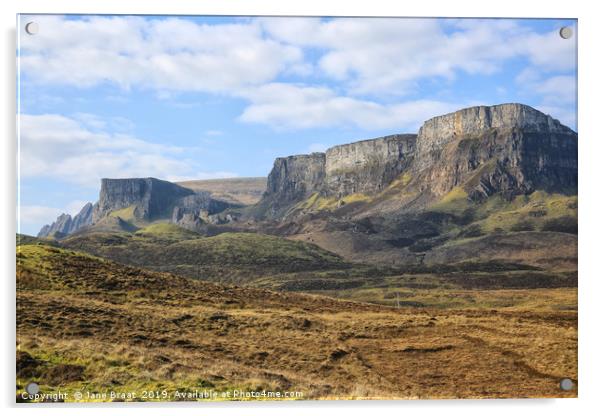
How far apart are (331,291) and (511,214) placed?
118ft

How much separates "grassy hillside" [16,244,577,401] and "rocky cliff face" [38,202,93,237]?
94 centimetres

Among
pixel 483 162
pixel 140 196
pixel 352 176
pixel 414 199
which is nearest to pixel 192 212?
pixel 140 196

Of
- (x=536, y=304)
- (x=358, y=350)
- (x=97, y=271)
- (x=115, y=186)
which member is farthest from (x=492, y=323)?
(x=115, y=186)

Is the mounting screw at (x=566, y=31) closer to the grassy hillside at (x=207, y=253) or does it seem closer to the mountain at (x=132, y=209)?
the grassy hillside at (x=207, y=253)

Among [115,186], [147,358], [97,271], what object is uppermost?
[115,186]

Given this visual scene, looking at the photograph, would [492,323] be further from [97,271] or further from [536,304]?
[97,271]

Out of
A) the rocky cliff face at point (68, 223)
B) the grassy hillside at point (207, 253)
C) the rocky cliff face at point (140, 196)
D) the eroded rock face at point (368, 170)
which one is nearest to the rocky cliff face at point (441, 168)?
the eroded rock face at point (368, 170)

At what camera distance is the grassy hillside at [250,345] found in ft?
57.7

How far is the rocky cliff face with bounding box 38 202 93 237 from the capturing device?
24.4 m

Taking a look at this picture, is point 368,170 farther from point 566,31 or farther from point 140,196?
point 566,31

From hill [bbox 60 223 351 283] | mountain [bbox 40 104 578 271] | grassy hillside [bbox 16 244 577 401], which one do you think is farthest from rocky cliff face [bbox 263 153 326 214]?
grassy hillside [bbox 16 244 577 401]

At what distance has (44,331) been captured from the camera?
18.8 m

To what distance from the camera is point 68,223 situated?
91.2ft

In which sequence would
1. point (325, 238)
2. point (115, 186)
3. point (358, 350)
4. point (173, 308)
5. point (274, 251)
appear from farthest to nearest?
point (325, 238), point (274, 251), point (115, 186), point (173, 308), point (358, 350)
